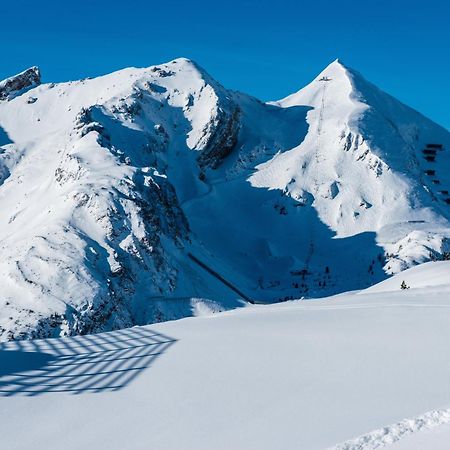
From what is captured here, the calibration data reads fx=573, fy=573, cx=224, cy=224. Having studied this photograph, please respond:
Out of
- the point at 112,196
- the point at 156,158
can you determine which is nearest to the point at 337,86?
the point at 156,158

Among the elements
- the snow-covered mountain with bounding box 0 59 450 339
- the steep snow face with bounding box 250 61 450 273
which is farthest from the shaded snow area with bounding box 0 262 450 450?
the steep snow face with bounding box 250 61 450 273

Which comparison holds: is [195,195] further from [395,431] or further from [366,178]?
[395,431]

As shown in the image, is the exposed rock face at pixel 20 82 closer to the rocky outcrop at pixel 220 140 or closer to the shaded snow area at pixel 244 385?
the rocky outcrop at pixel 220 140

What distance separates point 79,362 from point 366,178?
182 feet

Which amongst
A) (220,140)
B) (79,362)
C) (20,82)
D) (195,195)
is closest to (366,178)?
(220,140)

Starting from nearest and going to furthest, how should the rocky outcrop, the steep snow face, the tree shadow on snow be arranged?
the tree shadow on snow < the steep snow face < the rocky outcrop

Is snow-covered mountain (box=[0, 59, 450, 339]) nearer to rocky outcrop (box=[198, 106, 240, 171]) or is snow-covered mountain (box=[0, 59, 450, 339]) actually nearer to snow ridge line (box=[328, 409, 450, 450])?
rocky outcrop (box=[198, 106, 240, 171])

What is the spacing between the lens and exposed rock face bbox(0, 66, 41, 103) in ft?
251

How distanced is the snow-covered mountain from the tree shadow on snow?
15889 mm

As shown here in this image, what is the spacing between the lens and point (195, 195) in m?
59.2

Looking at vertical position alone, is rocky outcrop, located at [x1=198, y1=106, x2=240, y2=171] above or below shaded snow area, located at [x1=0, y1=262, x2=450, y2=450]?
above

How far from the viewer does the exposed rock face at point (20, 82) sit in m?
76.4

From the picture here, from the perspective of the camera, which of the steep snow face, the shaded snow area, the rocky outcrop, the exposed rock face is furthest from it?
the exposed rock face

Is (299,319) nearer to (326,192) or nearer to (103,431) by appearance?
(103,431)
